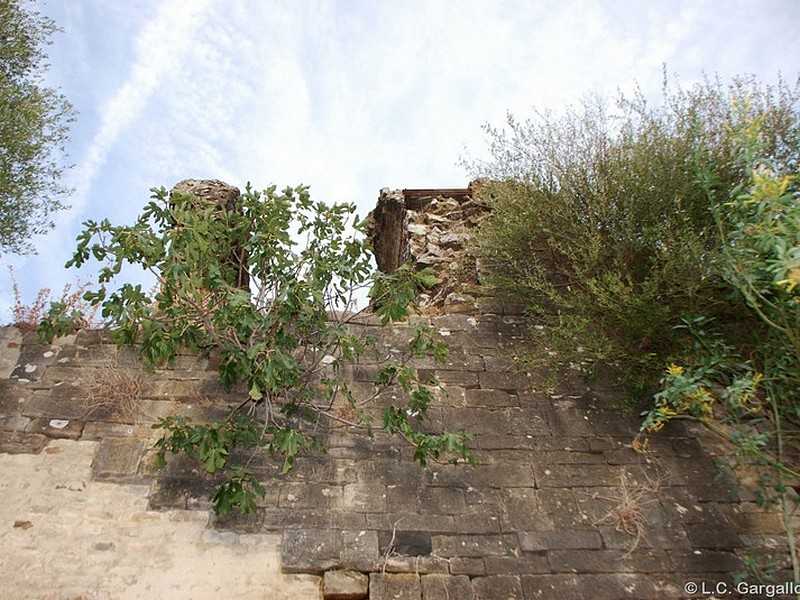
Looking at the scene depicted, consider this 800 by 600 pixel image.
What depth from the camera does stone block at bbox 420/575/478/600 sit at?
11.0ft

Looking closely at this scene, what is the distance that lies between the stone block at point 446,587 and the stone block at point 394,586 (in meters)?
0.04

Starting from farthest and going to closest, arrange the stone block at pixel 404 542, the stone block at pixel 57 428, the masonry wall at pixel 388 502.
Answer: the stone block at pixel 57 428, the stone block at pixel 404 542, the masonry wall at pixel 388 502

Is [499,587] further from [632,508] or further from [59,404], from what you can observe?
[59,404]

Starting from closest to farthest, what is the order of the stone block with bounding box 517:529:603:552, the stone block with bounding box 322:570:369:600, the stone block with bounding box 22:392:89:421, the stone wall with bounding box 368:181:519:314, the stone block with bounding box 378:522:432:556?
the stone block with bounding box 322:570:369:600 < the stone block with bounding box 378:522:432:556 < the stone block with bounding box 517:529:603:552 < the stone block with bounding box 22:392:89:421 < the stone wall with bounding box 368:181:519:314

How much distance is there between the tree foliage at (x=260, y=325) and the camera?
364 cm

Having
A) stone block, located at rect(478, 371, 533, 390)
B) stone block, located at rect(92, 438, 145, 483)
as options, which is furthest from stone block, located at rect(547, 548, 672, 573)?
stone block, located at rect(92, 438, 145, 483)

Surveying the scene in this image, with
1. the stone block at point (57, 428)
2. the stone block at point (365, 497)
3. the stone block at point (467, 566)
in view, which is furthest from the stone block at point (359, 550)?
the stone block at point (57, 428)

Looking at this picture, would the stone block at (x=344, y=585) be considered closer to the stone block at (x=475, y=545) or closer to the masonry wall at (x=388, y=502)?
the masonry wall at (x=388, y=502)

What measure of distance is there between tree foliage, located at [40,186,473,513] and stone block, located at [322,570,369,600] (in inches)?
25.4

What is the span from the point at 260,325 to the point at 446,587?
6.37ft

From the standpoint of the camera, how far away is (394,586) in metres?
3.38

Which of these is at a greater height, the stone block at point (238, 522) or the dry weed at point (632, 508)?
the dry weed at point (632, 508)

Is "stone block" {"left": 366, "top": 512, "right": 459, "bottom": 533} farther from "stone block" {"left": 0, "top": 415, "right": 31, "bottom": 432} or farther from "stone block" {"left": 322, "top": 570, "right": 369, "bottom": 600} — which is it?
"stone block" {"left": 0, "top": 415, "right": 31, "bottom": 432}

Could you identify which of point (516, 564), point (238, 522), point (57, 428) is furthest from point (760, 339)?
point (57, 428)
